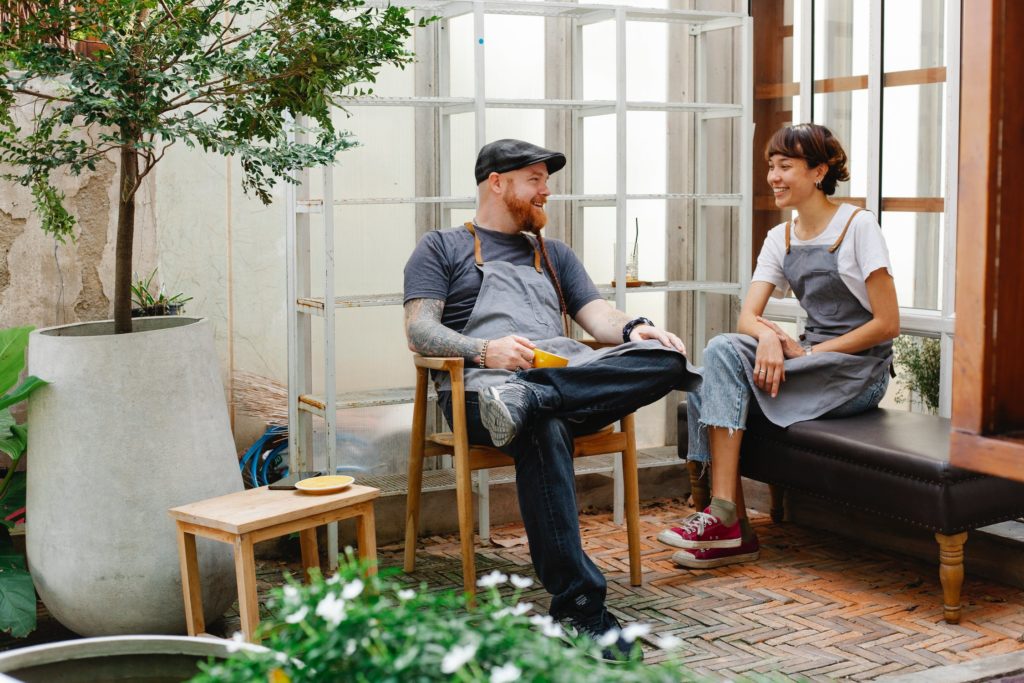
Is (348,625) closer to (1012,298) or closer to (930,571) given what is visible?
(1012,298)

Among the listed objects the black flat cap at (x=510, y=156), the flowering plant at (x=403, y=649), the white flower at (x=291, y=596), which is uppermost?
the black flat cap at (x=510, y=156)

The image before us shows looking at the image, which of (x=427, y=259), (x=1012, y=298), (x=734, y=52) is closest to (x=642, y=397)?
(x=427, y=259)

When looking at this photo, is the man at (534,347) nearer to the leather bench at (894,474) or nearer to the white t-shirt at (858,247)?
the leather bench at (894,474)

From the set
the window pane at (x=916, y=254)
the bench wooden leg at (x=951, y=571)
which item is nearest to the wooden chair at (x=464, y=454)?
the bench wooden leg at (x=951, y=571)

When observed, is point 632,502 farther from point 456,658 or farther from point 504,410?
point 456,658

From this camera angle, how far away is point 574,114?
15.5 feet

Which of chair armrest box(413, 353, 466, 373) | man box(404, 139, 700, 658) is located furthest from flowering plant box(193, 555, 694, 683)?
chair armrest box(413, 353, 466, 373)

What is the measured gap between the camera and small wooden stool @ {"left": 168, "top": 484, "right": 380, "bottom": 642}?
9.71 feet

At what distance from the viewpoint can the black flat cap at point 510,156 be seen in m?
3.85

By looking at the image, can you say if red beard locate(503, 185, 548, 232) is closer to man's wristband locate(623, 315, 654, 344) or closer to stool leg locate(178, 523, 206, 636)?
man's wristband locate(623, 315, 654, 344)

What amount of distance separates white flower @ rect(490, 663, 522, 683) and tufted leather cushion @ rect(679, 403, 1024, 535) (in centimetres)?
257

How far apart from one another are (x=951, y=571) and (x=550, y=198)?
1.84 meters

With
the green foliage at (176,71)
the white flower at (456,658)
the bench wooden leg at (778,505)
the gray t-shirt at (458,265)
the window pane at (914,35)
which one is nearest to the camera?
the white flower at (456,658)

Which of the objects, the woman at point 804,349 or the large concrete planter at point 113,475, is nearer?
the large concrete planter at point 113,475
